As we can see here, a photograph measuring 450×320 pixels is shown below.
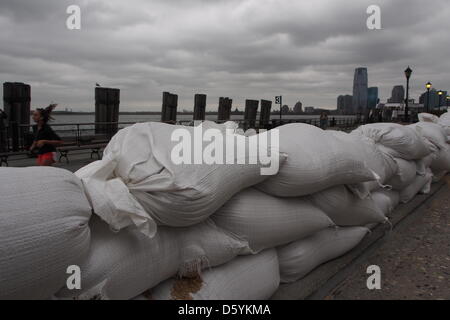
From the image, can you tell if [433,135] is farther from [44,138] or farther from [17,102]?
[17,102]

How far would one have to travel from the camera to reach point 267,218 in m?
1.82

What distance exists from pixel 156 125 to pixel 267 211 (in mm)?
672

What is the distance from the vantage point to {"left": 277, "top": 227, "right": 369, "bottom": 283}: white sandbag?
2.07 metres

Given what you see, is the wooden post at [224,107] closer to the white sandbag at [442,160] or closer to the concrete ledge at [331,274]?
the white sandbag at [442,160]

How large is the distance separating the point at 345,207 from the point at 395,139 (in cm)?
146

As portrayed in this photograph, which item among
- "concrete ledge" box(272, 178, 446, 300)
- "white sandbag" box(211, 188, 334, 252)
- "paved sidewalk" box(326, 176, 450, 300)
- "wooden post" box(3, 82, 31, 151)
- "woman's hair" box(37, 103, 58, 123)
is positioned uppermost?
"wooden post" box(3, 82, 31, 151)

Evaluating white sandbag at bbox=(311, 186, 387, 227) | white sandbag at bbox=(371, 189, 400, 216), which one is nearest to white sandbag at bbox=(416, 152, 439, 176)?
white sandbag at bbox=(371, 189, 400, 216)

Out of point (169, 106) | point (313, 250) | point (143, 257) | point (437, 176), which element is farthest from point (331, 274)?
point (169, 106)

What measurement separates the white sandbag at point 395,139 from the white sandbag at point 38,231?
287 centimetres

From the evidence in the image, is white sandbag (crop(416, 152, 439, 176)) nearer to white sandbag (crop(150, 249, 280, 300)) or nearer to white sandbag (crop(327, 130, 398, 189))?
white sandbag (crop(327, 130, 398, 189))

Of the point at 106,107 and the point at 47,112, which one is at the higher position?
the point at 106,107

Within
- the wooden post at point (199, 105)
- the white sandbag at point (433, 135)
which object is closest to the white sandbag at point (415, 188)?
the white sandbag at point (433, 135)

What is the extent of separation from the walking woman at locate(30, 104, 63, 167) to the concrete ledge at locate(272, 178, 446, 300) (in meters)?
3.59
